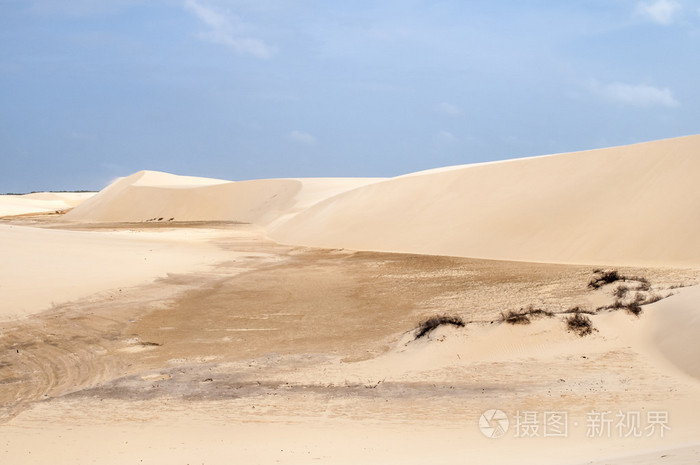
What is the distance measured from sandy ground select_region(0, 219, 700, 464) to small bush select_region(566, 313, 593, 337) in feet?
0.46

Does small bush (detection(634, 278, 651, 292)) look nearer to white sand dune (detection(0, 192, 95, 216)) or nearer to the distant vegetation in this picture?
the distant vegetation

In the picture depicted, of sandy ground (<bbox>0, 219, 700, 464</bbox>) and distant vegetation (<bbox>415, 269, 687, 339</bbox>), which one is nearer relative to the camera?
sandy ground (<bbox>0, 219, 700, 464</bbox>)

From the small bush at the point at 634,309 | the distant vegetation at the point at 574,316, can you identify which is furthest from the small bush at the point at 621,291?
the small bush at the point at 634,309

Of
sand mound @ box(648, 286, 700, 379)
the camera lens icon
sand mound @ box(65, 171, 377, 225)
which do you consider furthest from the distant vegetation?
sand mound @ box(65, 171, 377, 225)

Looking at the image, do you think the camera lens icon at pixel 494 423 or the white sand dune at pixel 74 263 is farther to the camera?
the white sand dune at pixel 74 263

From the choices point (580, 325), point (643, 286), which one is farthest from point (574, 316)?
point (643, 286)

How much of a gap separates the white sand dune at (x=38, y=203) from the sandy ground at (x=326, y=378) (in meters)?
46.4

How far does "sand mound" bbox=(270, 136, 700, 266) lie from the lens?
1537cm

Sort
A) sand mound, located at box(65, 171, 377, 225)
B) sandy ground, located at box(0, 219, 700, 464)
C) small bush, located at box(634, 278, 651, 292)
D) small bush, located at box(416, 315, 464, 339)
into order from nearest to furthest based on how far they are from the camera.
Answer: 1. sandy ground, located at box(0, 219, 700, 464)
2. small bush, located at box(416, 315, 464, 339)
3. small bush, located at box(634, 278, 651, 292)
4. sand mound, located at box(65, 171, 377, 225)

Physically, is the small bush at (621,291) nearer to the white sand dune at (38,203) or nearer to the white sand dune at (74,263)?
the white sand dune at (74,263)

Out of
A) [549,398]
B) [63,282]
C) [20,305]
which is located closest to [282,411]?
[549,398]

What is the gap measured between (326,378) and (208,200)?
37.1 m

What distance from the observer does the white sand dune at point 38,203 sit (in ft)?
176

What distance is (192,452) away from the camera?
4.98 metres
